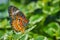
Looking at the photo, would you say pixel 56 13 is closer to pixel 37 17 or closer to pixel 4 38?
pixel 37 17

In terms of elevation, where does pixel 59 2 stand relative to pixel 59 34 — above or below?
above

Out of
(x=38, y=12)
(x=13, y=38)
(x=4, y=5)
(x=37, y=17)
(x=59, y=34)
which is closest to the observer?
(x=13, y=38)

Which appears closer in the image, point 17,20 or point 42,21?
point 17,20

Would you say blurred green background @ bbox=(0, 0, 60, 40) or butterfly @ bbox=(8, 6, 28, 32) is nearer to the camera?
butterfly @ bbox=(8, 6, 28, 32)

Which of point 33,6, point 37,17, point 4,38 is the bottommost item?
point 4,38

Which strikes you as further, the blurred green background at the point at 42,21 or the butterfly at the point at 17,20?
the blurred green background at the point at 42,21

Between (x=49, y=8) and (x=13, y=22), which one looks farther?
(x=49, y=8)

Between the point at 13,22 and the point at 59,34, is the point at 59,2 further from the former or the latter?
the point at 13,22

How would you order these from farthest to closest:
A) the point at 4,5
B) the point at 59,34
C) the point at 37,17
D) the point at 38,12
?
the point at 4,5, the point at 38,12, the point at 37,17, the point at 59,34

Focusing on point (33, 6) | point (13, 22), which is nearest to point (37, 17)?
point (33, 6)
